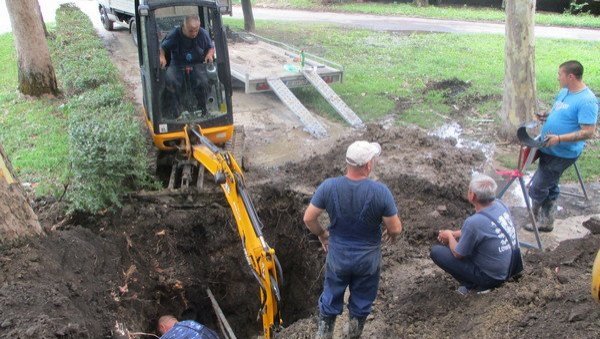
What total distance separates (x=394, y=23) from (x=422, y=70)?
9167 mm

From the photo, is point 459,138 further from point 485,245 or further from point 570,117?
point 485,245

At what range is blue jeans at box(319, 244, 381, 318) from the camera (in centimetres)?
420

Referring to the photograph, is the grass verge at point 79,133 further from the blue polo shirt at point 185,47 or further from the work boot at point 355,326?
the work boot at point 355,326

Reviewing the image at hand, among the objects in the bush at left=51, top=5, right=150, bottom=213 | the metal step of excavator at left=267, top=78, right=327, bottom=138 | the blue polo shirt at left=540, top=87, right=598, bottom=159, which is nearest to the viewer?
the blue polo shirt at left=540, top=87, right=598, bottom=159

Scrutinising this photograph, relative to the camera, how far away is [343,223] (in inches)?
162

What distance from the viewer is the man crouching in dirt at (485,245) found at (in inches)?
168

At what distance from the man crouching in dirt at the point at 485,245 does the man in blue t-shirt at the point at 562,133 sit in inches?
73.2

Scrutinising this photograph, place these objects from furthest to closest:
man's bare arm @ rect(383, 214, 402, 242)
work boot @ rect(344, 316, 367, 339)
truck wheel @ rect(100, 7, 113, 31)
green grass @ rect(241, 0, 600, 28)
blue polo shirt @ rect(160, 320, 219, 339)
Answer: green grass @ rect(241, 0, 600, 28) → truck wheel @ rect(100, 7, 113, 31) → work boot @ rect(344, 316, 367, 339) → man's bare arm @ rect(383, 214, 402, 242) → blue polo shirt @ rect(160, 320, 219, 339)

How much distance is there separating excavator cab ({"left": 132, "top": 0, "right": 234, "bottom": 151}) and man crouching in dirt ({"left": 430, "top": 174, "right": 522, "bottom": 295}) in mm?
3815

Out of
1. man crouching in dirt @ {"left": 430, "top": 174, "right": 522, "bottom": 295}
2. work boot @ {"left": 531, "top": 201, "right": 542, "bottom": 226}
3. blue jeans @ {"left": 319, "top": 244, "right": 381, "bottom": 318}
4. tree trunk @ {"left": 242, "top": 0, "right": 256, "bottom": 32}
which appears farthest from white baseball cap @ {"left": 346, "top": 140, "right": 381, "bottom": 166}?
tree trunk @ {"left": 242, "top": 0, "right": 256, "bottom": 32}

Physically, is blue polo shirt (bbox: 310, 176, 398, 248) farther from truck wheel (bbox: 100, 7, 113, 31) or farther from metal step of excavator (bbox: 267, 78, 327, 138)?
truck wheel (bbox: 100, 7, 113, 31)

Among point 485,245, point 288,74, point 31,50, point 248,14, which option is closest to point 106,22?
point 248,14

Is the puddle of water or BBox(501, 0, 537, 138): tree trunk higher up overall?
BBox(501, 0, 537, 138): tree trunk

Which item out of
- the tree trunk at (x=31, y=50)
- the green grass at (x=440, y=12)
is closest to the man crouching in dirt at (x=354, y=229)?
the tree trunk at (x=31, y=50)
